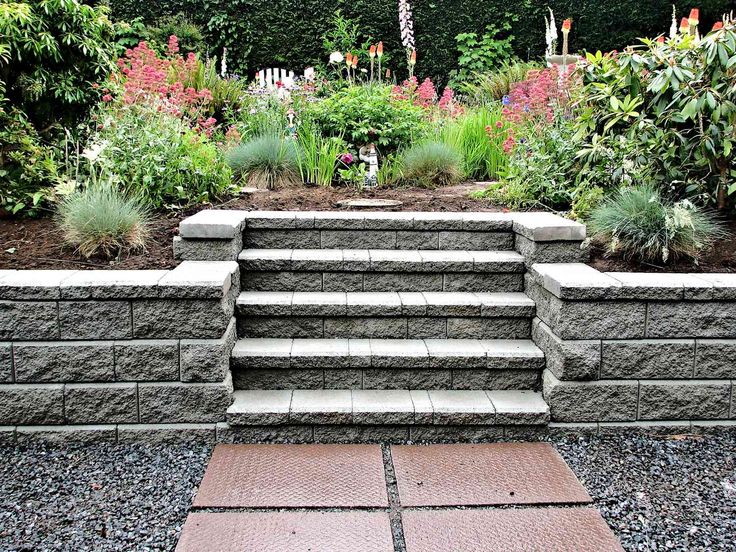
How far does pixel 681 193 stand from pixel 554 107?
1.38 meters

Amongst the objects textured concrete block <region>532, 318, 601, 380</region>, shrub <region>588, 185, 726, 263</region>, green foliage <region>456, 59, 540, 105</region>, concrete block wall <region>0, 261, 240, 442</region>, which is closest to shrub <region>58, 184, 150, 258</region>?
concrete block wall <region>0, 261, 240, 442</region>

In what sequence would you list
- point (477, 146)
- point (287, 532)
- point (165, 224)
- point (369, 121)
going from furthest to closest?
point (477, 146) < point (369, 121) < point (165, 224) < point (287, 532)

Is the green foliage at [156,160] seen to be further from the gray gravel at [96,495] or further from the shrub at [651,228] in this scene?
the shrub at [651,228]

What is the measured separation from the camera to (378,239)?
3.65 m

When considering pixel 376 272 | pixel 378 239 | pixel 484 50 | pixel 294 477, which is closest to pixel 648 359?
pixel 376 272

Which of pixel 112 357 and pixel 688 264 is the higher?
pixel 688 264

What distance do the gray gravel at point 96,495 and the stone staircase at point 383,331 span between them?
0.36 metres

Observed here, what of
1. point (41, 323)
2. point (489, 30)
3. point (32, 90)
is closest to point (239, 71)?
point (489, 30)

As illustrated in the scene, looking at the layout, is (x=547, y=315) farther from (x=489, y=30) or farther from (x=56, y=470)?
A: (x=489, y=30)

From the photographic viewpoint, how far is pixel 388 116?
228 inches

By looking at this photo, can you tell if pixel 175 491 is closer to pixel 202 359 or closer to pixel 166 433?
pixel 166 433

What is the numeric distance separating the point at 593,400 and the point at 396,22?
9.46 metres

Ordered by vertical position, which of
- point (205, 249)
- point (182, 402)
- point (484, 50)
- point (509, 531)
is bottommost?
point (509, 531)

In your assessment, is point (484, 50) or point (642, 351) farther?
point (484, 50)
